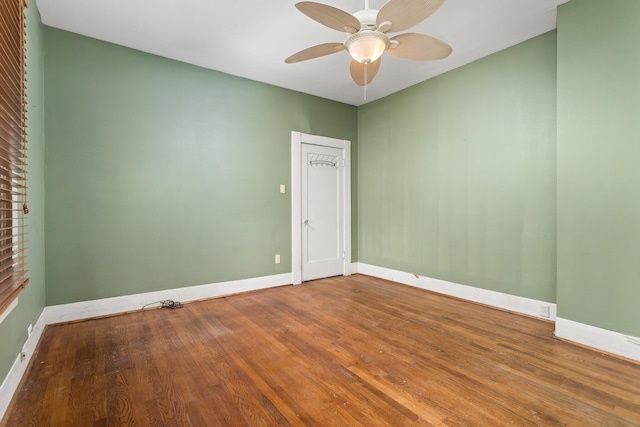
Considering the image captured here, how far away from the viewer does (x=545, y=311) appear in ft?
9.87

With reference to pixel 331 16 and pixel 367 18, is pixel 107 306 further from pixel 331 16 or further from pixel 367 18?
pixel 367 18

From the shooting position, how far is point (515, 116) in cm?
327

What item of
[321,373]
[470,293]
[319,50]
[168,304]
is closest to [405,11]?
[319,50]

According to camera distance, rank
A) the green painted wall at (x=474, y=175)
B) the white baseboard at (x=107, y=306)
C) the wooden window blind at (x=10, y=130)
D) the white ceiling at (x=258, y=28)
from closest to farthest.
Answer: the wooden window blind at (x=10, y=130)
the white baseboard at (x=107, y=306)
the white ceiling at (x=258, y=28)
the green painted wall at (x=474, y=175)

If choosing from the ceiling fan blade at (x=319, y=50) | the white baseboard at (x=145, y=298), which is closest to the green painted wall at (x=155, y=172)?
the white baseboard at (x=145, y=298)

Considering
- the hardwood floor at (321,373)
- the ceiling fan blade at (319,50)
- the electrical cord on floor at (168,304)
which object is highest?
the ceiling fan blade at (319,50)

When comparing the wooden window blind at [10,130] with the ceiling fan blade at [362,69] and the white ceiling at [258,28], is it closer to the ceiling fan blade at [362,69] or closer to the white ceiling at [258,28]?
the white ceiling at [258,28]

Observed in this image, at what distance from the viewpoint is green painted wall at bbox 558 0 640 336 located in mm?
2309

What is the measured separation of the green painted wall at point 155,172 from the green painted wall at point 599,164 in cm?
317

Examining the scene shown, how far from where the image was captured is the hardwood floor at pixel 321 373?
167 centimetres

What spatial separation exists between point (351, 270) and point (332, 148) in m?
2.03

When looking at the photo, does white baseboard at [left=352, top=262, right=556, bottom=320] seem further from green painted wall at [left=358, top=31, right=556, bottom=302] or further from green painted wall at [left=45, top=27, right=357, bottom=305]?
green painted wall at [left=45, top=27, right=357, bottom=305]

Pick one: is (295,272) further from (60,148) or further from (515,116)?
(515,116)

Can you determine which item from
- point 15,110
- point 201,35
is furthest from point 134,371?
point 201,35
